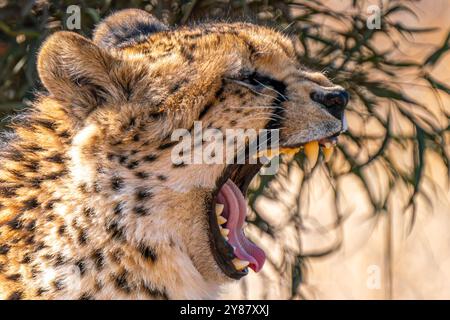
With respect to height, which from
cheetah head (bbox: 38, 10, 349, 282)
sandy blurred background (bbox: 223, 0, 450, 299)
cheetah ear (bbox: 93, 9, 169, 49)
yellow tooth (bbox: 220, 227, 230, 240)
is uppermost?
cheetah ear (bbox: 93, 9, 169, 49)

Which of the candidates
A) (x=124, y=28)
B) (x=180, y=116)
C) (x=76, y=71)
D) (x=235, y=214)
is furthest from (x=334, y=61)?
(x=76, y=71)

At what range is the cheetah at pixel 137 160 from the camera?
6.97ft

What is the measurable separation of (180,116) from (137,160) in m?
0.14

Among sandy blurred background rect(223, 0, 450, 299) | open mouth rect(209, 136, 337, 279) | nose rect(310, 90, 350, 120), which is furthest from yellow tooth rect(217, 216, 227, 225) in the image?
sandy blurred background rect(223, 0, 450, 299)

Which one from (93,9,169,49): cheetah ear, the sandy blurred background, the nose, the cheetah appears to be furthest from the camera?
the sandy blurred background

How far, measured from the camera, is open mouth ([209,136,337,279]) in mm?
2293

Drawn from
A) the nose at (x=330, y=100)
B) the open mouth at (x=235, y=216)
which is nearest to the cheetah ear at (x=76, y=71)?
the open mouth at (x=235, y=216)

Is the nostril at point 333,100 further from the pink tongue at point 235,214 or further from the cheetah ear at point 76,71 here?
the cheetah ear at point 76,71

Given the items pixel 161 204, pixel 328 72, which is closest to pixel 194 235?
pixel 161 204

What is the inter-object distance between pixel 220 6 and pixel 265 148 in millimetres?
1583

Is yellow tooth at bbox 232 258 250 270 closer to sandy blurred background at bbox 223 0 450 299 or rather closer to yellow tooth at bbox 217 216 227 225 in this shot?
yellow tooth at bbox 217 216 227 225

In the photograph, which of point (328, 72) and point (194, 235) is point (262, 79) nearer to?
point (194, 235)
